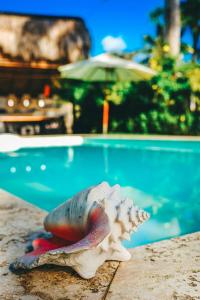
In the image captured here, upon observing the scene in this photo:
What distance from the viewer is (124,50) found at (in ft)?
66.4

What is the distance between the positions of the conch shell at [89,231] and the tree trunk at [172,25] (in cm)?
1064

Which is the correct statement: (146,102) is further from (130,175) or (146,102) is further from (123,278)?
(123,278)

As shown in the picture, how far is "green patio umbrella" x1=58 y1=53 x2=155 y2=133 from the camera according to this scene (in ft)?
32.3

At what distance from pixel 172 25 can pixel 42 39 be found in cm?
457

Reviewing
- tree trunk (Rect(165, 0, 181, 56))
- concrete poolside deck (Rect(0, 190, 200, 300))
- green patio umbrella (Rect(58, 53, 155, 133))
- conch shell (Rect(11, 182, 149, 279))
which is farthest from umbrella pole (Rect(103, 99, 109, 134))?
conch shell (Rect(11, 182, 149, 279))

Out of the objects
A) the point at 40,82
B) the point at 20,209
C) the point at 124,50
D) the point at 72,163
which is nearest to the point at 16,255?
the point at 20,209

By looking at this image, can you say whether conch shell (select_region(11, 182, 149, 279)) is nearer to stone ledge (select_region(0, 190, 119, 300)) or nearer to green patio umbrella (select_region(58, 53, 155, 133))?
stone ledge (select_region(0, 190, 119, 300))

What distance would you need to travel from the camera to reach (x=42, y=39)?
12641 mm

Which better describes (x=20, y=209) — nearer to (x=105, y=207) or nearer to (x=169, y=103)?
(x=105, y=207)

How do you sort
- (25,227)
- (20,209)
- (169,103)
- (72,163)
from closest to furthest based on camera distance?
(25,227) < (20,209) < (72,163) < (169,103)

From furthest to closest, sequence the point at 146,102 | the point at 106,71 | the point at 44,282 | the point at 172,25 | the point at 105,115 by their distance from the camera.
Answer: the point at 172,25, the point at 105,115, the point at 146,102, the point at 106,71, the point at 44,282

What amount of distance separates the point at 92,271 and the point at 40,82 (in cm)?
1204

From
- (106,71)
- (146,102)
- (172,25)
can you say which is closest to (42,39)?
(106,71)

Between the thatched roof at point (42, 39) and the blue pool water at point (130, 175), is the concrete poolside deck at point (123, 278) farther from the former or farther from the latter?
the thatched roof at point (42, 39)
